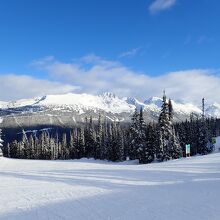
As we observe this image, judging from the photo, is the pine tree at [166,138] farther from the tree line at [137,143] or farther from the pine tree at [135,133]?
the pine tree at [135,133]

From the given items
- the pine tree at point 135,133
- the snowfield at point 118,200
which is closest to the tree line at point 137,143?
the pine tree at point 135,133

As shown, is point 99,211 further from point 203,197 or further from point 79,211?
point 203,197

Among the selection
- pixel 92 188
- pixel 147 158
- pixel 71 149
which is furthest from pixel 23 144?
pixel 92 188

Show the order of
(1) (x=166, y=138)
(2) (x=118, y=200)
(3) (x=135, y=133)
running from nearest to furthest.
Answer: (2) (x=118, y=200) < (1) (x=166, y=138) < (3) (x=135, y=133)

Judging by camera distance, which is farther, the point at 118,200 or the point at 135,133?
the point at 135,133

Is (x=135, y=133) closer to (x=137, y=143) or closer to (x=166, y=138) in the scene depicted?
(x=137, y=143)

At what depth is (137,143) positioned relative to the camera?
2862 inches

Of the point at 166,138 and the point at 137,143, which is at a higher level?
the point at 166,138

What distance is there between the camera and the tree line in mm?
67812

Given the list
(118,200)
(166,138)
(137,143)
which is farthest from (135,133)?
(118,200)

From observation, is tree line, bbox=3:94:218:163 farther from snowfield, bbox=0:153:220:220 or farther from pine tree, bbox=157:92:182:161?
snowfield, bbox=0:153:220:220

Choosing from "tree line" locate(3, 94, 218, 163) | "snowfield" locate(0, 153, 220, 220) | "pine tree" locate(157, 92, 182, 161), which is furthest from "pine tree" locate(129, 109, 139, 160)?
"snowfield" locate(0, 153, 220, 220)

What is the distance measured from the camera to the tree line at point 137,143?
222ft

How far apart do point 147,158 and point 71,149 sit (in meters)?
44.9
